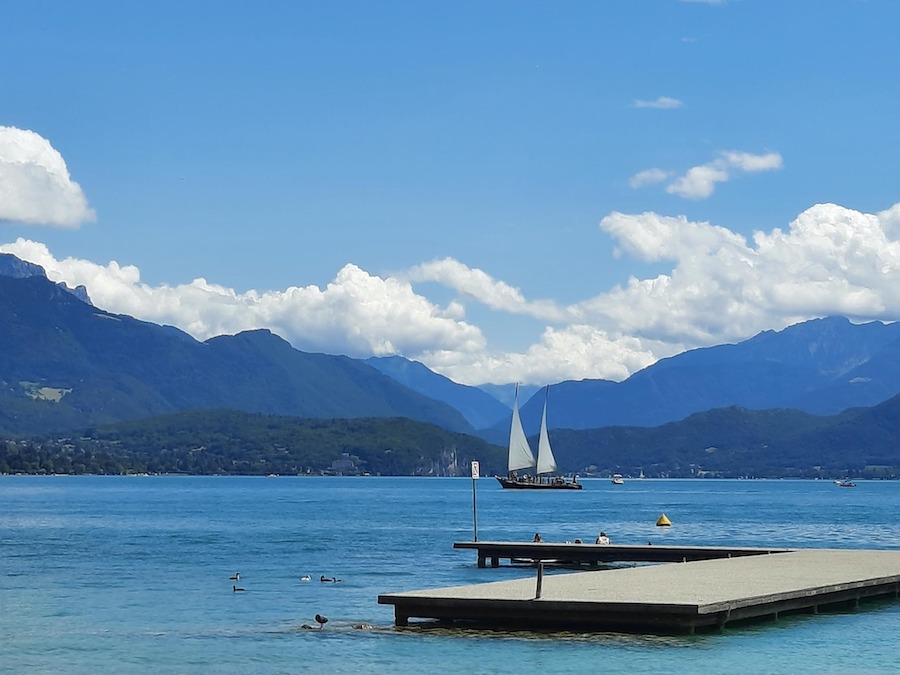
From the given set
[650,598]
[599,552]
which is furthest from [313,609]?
[599,552]

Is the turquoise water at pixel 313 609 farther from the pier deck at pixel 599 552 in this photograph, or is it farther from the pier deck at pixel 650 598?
the pier deck at pixel 599 552

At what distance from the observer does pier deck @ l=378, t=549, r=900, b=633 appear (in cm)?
3697

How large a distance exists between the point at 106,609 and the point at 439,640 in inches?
740

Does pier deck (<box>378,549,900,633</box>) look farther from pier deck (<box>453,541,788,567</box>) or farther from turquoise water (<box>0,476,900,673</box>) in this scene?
pier deck (<box>453,541,788,567</box>)

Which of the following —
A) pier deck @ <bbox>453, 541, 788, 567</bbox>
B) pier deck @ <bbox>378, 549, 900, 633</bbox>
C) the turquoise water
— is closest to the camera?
the turquoise water

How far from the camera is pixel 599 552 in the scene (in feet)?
208

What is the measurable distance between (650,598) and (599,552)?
25235mm

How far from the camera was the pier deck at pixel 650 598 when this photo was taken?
121ft

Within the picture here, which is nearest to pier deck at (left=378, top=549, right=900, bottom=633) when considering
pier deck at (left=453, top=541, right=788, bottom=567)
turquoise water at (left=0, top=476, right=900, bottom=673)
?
turquoise water at (left=0, top=476, right=900, bottom=673)

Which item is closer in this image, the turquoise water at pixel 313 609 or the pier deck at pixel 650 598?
the turquoise water at pixel 313 609

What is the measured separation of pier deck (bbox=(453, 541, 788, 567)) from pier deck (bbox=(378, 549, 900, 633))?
11.2 m

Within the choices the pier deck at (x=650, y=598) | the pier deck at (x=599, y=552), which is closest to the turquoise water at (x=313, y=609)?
the pier deck at (x=650, y=598)

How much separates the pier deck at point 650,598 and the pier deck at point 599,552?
36.9 ft

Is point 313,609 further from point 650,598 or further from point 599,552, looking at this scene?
point 599,552
